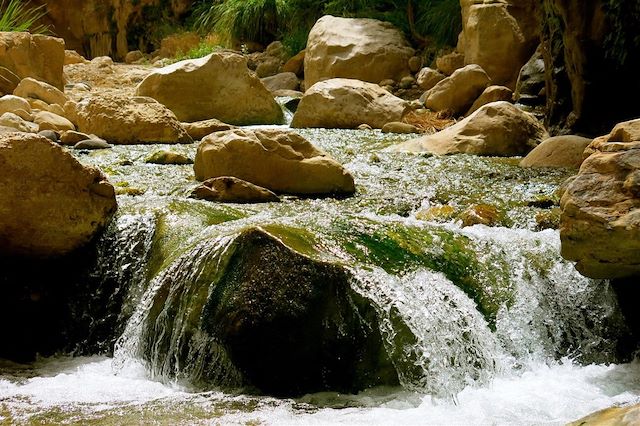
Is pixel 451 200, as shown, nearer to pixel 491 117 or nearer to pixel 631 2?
pixel 491 117

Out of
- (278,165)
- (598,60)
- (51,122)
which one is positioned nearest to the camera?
(278,165)

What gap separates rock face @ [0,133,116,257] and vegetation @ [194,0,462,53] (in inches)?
357

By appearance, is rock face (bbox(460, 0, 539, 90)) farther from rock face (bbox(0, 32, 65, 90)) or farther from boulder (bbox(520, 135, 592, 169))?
rock face (bbox(0, 32, 65, 90))

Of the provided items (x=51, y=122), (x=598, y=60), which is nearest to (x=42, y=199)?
(x=51, y=122)

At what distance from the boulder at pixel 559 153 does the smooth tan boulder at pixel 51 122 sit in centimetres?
459

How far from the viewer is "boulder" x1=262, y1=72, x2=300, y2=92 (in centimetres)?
1341

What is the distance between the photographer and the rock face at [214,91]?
10.2 metres

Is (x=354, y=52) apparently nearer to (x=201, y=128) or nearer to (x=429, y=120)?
(x=429, y=120)

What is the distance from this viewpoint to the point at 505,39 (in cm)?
1108

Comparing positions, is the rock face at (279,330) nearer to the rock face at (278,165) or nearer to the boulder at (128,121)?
the rock face at (278,165)

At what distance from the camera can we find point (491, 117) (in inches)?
310

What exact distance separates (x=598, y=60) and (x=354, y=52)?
5083mm

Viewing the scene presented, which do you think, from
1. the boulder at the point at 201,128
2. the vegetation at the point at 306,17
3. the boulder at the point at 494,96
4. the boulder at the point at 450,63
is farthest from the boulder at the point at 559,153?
the vegetation at the point at 306,17

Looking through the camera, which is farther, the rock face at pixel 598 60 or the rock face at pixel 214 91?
the rock face at pixel 214 91
